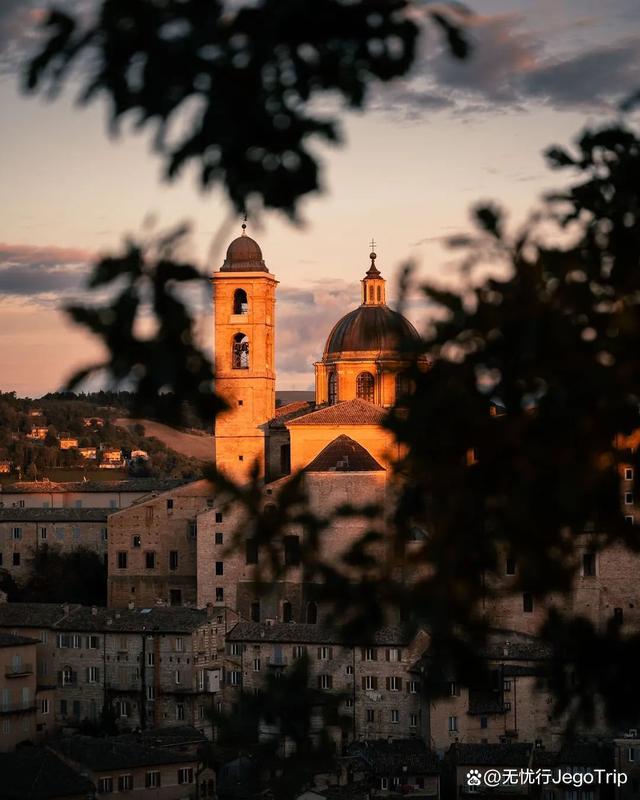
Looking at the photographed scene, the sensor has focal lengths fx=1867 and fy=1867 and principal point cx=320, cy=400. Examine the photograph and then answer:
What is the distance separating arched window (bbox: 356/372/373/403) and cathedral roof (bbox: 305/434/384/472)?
7.83 m

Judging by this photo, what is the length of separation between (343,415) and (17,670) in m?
12.2

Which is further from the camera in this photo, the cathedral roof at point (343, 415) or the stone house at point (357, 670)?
the cathedral roof at point (343, 415)

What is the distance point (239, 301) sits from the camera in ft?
176

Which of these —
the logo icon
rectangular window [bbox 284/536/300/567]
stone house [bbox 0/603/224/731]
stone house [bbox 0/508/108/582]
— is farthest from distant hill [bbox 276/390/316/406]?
rectangular window [bbox 284/536/300/567]

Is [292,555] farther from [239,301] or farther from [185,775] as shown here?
[239,301]

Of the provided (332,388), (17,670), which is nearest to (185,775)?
(17,670)

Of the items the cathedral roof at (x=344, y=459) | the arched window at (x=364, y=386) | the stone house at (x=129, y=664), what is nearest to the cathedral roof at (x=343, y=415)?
the cathedral roof at (x=344, y=459)

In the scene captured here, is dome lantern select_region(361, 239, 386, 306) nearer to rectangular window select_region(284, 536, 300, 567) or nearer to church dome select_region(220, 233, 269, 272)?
church dome select_region(220, 233, 269, 272)

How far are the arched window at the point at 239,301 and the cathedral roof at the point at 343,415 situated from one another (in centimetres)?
364

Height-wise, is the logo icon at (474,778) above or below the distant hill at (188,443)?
below

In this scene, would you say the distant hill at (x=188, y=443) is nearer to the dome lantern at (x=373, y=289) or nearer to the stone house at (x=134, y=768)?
the dome lantern at (x=373, y=289)

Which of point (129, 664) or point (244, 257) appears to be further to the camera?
point (244, 257)

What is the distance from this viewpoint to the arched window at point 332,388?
58.7 meters

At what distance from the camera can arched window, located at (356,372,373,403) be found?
2290 inches
